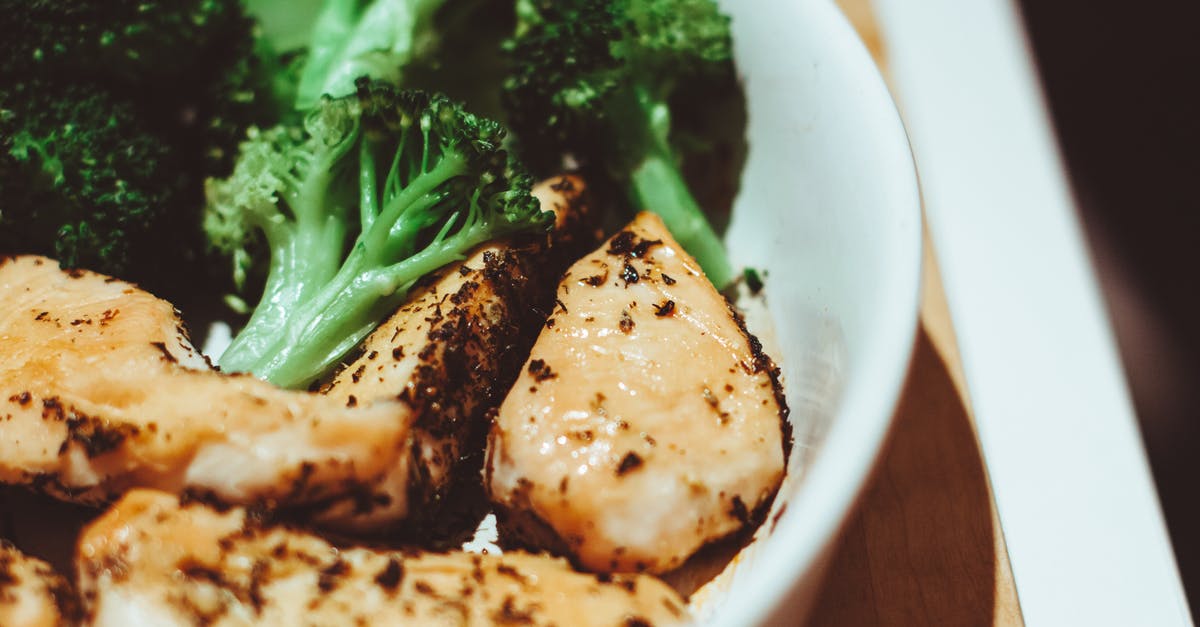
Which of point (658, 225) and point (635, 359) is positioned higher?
point (658, 225)

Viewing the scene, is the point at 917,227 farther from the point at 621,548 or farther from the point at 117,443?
the point at 117,443

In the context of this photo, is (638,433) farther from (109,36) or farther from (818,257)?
(109,36)

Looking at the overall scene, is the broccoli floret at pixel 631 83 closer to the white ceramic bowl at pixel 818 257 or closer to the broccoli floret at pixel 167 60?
the white ceramic bowl at pixel 818 257

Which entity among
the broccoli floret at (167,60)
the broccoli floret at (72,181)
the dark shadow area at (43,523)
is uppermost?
the broccoli floret at (167,60)

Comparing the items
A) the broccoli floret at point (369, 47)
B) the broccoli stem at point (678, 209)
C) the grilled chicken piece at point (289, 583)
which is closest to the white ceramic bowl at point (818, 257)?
the broccoli stem at point (678, 209)

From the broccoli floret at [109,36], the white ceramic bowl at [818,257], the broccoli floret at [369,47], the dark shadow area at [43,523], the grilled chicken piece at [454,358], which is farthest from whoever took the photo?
the broccoli floret at [369,47]

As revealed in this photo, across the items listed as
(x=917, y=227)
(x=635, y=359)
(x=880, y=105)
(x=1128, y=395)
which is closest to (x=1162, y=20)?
(x=1128, y=395)
